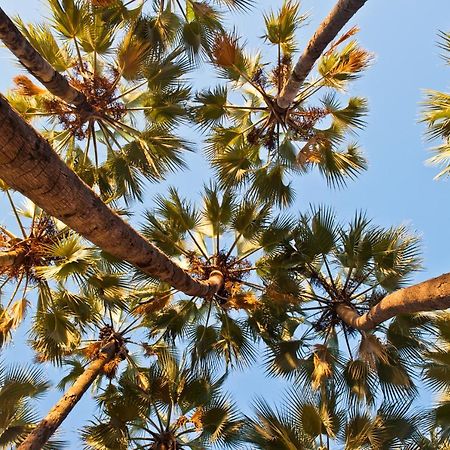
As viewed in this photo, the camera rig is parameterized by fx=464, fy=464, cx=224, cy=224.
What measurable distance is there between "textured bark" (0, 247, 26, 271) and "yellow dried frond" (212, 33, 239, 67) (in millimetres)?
4877

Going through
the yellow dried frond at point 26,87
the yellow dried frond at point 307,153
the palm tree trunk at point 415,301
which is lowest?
the palm tree trunk at point 415,301

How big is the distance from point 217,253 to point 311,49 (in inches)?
162

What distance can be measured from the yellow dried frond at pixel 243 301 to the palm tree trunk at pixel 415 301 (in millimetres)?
1927

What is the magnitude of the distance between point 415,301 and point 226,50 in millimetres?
5524

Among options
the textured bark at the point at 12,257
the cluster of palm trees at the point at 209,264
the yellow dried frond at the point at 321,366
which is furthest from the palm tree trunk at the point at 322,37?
the textured bark at the point at 12,257

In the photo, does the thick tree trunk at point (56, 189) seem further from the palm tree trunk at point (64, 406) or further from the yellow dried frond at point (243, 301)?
the palm tree trunk at point (64, 406)

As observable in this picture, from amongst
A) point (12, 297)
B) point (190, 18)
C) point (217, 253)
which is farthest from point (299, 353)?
point (190, 18)

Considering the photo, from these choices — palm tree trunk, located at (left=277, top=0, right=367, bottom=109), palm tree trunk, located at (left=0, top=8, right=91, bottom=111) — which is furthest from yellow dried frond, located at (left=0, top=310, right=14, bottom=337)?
palm tree trunk, located at (left=277, top=0, right=367, bottom=109)

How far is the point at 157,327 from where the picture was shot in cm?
912

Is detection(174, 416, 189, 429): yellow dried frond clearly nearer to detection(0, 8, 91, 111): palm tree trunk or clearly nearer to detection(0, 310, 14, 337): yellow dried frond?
detection(0, 310, 14, 337): yellow dried frond

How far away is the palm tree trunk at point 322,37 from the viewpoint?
18.3ft

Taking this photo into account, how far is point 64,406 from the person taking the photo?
7.30 metres

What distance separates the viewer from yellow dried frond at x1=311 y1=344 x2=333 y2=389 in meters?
7.32

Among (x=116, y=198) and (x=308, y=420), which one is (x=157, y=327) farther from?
(x=308, y=420)
